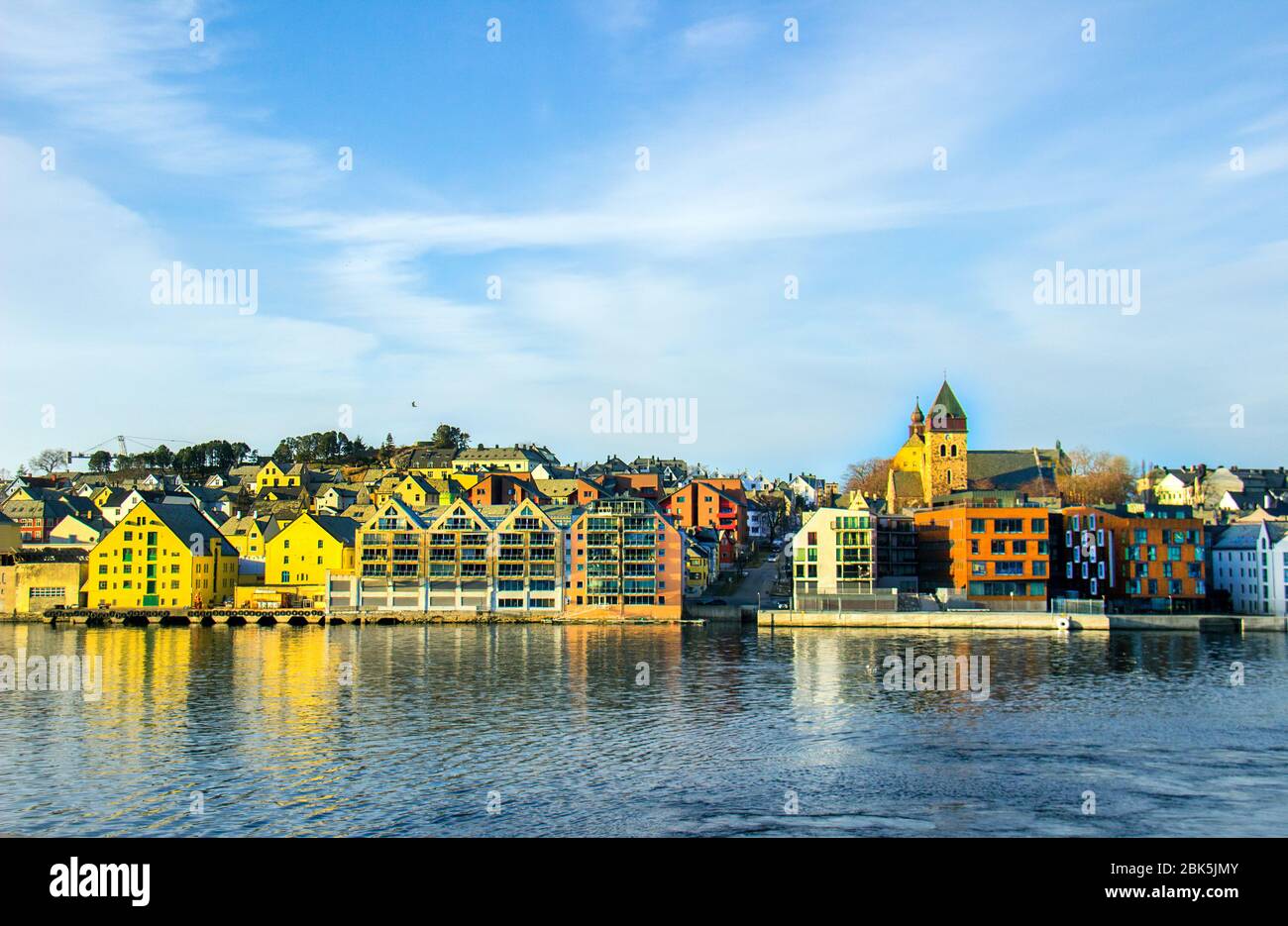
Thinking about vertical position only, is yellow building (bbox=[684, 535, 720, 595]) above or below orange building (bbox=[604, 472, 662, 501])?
below

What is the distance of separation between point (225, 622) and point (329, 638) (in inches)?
833

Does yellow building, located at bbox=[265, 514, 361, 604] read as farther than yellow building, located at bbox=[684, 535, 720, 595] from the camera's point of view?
No

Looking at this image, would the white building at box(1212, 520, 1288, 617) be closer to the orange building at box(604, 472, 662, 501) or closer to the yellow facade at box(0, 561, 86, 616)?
the orange building at box(604, 472, 662, 501)

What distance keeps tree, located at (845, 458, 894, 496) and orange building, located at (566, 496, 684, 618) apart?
73.6m

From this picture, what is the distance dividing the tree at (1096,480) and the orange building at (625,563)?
62.8m

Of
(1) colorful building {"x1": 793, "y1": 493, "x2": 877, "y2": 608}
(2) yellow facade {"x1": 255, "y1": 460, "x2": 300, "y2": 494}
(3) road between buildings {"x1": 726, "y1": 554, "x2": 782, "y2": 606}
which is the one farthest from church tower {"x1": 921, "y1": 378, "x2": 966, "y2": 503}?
(2) yellow facade {"x1": 255, "y1": 460, "x2": 300, "y2": 494}

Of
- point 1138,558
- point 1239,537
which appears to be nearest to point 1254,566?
point 1239,537

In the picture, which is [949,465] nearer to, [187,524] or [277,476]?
[187,524]

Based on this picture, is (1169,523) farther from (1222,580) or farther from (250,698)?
(250,698)

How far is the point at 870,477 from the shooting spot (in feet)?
593

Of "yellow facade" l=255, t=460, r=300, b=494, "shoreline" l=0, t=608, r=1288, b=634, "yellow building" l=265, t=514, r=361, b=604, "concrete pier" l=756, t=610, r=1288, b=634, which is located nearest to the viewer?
"concrete pier" l=756, t=610, r=1288, b=634

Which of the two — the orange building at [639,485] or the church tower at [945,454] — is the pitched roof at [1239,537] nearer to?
the church tower at [945,454]

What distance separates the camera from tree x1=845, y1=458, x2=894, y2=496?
174000 millimetres
